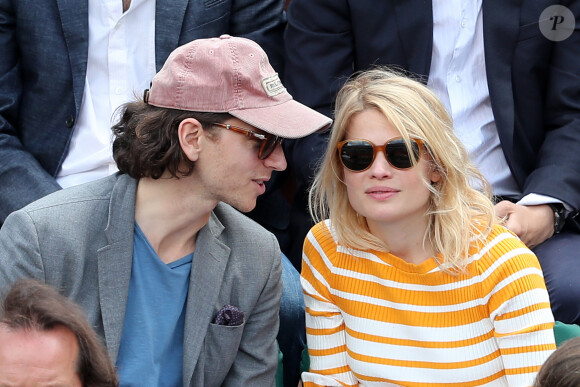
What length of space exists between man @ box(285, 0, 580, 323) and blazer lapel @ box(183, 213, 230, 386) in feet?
2.51

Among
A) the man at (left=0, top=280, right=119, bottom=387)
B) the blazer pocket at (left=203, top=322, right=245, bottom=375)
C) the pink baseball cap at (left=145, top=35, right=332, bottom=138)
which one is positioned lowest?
the blazer pocket at (left=203, top=322, right=245, bottom=375)

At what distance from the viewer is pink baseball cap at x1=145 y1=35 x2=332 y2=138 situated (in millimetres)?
2721

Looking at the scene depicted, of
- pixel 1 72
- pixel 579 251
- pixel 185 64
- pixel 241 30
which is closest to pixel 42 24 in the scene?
pixel 1 72

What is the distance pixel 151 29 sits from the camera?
3611 millimetres

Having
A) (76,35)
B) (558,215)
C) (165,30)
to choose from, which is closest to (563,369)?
(558,215)

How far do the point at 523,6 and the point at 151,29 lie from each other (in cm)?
147

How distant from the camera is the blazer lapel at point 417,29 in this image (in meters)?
3.50

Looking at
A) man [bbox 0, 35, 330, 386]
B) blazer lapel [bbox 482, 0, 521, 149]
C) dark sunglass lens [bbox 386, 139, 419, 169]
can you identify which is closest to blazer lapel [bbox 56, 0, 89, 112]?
man [bbox 0, 35, 330, 386]

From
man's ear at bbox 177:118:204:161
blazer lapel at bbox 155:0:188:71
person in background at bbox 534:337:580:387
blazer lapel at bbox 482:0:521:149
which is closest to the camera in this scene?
person in background at bbox 534:337:580:387

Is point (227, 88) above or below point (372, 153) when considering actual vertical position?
above

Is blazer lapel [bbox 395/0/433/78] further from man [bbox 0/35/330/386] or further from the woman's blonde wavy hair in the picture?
man [bbox 0/35/330/386]

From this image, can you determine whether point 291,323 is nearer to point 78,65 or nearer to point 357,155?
point 357,155

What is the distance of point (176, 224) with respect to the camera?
2812mm

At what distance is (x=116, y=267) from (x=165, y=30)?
1234mm
